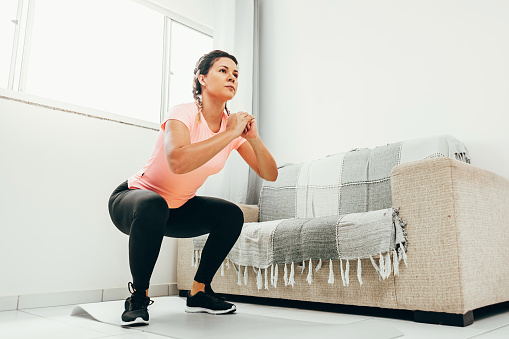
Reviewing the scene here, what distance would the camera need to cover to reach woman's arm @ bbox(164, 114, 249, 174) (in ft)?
4.35

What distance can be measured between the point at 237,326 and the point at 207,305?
0.90ft

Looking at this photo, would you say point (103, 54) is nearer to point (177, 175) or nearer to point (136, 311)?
point (177, 175)

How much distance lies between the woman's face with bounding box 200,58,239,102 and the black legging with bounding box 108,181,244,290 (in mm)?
431

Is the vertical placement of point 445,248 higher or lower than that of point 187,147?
lower

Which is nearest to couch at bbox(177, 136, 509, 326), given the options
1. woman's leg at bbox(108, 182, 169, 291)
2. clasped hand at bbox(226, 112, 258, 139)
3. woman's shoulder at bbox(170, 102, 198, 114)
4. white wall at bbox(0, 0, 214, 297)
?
clasped hand at bbox(226, 112, 258, 139)

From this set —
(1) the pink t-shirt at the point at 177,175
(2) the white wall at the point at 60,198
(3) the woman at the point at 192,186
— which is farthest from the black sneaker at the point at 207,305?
(2) the white wall at the point at 60,198

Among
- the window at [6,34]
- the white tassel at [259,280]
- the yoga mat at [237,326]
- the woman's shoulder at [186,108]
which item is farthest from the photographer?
the window at [6,34]

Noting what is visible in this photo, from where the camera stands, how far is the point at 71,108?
2418 millimetres

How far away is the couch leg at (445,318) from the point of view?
1402 mm

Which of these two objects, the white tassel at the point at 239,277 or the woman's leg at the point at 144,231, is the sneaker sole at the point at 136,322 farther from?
the white tassel at the point at 239,277

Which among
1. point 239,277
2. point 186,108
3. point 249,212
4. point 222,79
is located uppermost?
point 222,79

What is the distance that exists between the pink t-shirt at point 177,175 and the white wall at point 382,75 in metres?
1.33

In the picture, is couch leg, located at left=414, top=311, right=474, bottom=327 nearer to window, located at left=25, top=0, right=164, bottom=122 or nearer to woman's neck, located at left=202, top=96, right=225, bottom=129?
woman's neck, located at left=202, top=96, right=225, bottom=129

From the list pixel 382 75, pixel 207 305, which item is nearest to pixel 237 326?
pixel 207 305
